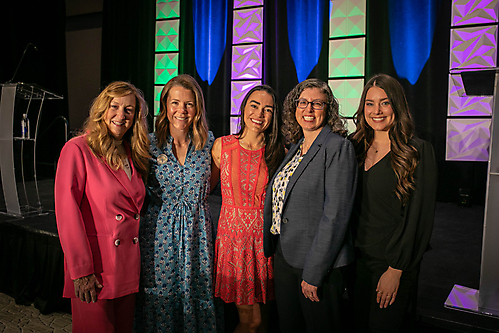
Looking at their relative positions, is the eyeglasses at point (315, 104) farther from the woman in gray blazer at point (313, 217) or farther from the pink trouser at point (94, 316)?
the pink trouser at point (94, 316)

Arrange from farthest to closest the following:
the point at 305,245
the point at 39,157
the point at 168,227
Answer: the point at 39,157 < the point at 168,227 < the point at 305,245

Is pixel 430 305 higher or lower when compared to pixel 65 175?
lower

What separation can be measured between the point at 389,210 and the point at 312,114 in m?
0.55

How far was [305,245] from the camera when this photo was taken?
1.50 metres

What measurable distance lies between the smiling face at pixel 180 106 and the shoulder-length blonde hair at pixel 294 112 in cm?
53

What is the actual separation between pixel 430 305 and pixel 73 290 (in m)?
1.87

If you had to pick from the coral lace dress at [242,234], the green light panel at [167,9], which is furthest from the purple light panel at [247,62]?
the coral lace dress at [242,234]

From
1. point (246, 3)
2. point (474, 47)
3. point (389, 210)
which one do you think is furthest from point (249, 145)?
point (246, 3)

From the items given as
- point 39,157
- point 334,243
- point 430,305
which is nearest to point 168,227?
point 334,243

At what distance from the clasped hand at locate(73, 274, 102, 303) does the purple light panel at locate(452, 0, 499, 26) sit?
5.51 m

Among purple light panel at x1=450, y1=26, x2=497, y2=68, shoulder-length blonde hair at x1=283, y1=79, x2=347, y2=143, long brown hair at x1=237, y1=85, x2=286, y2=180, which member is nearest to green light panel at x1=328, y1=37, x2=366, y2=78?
purple light panel at x1=450, y1=26, x2=497, y2=68

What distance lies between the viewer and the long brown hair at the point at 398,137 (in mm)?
1440

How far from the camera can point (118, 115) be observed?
5.45 ft

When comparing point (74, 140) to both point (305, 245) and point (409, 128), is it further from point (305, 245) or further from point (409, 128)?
point (409, 128)
